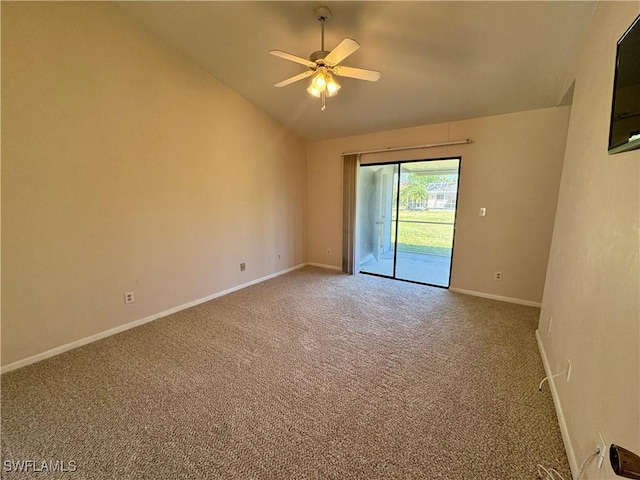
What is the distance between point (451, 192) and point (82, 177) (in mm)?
4707

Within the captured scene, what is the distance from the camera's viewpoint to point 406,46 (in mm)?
2385

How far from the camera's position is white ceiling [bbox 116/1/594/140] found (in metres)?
2.02

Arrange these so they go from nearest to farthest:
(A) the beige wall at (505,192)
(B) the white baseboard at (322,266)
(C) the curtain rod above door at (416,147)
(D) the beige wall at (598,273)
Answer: (D) the beige wall at (598,273)
(A) the beige wall at (505,192)
(C) the curtain rod above door at (416,147)
(B) the white baseboard at (322,266)

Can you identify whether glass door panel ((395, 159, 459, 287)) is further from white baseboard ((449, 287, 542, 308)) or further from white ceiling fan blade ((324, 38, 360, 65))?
white ceiling fan blade ((324, 38, 360, 65))

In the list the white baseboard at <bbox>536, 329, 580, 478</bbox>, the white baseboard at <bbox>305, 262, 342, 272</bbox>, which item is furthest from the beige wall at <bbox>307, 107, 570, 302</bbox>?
the white baseboard at <bbox>305, 262, 342, 272</bbox>

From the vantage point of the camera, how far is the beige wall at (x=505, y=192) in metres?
3.10

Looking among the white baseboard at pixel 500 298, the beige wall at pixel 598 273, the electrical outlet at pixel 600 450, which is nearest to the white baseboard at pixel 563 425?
the beige wall at pixel 598 273

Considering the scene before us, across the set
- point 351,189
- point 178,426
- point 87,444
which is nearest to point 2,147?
point 87,444

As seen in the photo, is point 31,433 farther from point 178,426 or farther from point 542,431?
point 542,431

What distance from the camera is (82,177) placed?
234cm

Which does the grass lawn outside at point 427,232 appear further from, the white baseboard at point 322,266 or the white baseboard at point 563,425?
Answer: the white baseboard at point 563,425

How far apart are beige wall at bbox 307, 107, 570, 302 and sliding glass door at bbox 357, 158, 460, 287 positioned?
26cm

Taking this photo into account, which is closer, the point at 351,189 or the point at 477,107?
the point at 477,107

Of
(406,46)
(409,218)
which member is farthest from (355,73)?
(409,218)
